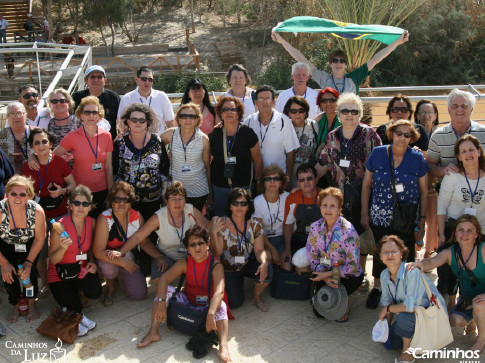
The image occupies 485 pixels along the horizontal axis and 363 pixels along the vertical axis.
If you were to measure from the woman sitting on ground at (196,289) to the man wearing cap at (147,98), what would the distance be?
2098mm

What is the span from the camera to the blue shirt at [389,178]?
15.4 ft

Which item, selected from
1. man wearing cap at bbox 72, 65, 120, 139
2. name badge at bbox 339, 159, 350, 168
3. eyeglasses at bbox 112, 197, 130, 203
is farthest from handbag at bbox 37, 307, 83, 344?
name badge at bbox 339, 159, 350, 168

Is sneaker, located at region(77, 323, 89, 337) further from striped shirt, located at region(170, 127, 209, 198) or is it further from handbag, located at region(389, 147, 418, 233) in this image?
handbag, located at region(389, 147, 418, 233)

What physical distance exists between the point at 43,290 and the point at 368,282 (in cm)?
340

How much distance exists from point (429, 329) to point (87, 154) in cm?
361

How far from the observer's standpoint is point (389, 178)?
4711mm

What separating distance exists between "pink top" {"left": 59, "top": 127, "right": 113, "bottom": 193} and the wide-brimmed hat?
8.19ft

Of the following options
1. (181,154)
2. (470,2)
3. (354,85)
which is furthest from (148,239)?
(470,2)

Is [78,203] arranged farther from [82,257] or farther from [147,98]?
[147,98]

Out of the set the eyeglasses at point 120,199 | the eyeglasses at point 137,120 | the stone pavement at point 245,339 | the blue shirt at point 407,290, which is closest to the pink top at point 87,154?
the eyeglasses at point 137,120

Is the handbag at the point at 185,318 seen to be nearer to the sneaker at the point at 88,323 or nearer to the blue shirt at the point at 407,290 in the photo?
the sneaker at the point at 88,323

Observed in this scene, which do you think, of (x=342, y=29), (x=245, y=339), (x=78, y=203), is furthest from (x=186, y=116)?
(x=342, y=29)

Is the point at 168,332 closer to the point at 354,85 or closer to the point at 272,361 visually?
the point at 272,361

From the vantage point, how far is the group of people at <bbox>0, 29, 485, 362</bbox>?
14.6 ft
